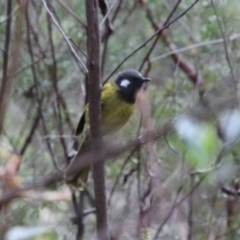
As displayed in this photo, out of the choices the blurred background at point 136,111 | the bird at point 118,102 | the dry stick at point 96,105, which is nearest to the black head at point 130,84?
the bird at point 118,102

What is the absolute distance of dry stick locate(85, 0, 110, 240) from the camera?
2.25 m

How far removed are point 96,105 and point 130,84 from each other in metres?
1.33

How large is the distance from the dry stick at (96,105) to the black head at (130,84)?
3.90ft

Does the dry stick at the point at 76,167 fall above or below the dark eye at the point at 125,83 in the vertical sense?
below

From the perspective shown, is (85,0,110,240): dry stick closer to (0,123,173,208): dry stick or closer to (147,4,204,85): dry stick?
(0,123,173,208): dry stick

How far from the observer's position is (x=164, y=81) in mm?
4473

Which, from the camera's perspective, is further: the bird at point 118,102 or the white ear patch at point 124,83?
the white ear patch at point 124,83

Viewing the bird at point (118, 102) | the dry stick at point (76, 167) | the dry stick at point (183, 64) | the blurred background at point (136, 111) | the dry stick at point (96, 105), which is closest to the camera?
the dry stick at point (76, 167)

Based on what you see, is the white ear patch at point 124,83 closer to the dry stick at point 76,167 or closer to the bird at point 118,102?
the bird at point 118,102

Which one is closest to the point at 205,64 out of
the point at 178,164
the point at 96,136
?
the point at 178,164

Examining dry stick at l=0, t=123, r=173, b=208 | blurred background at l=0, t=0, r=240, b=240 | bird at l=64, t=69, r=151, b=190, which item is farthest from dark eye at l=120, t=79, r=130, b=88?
dry stick at l=0, t=123, r=173, b=208

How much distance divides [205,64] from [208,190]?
1110 mm

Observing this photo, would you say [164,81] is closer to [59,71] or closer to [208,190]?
[59,71]

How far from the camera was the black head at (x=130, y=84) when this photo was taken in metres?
3.71
